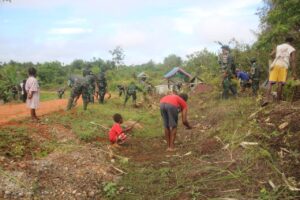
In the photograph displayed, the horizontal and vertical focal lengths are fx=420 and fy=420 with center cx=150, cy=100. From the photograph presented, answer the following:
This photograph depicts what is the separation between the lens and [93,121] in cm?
1184

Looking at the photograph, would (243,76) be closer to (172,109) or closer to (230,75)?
(230,75)

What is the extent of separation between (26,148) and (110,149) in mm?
1755

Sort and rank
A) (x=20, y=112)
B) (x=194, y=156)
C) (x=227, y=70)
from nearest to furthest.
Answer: (x=194, y=156) → (x=227, y=70) → (x=20, y=112)

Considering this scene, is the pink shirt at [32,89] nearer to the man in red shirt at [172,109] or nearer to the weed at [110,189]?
the man in red shirt at [172,109]

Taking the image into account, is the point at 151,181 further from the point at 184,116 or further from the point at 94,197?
the point at 184,116

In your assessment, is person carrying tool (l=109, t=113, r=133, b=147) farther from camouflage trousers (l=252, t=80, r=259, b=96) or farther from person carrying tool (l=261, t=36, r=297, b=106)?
camouflage trousers (l=252, t=80, r=259, b=96)

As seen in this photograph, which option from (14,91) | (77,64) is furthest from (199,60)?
(77,64)

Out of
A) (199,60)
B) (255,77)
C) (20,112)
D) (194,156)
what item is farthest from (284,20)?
(199,60)

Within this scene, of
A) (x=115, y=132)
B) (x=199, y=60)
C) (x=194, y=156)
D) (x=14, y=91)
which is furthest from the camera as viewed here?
(x=199, y=60)

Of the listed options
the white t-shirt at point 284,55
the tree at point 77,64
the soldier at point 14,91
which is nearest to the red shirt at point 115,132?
the white t-shirt at point 284,55

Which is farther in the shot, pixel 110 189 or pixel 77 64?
pixel 77 64

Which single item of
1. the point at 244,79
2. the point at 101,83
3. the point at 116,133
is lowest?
the point at 116,133

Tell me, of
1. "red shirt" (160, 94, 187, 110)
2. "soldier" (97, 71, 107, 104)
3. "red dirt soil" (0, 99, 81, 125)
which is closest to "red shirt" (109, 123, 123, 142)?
"red shirt" (160, 94, 187, 110)

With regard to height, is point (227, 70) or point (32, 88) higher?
point (227, 70)
